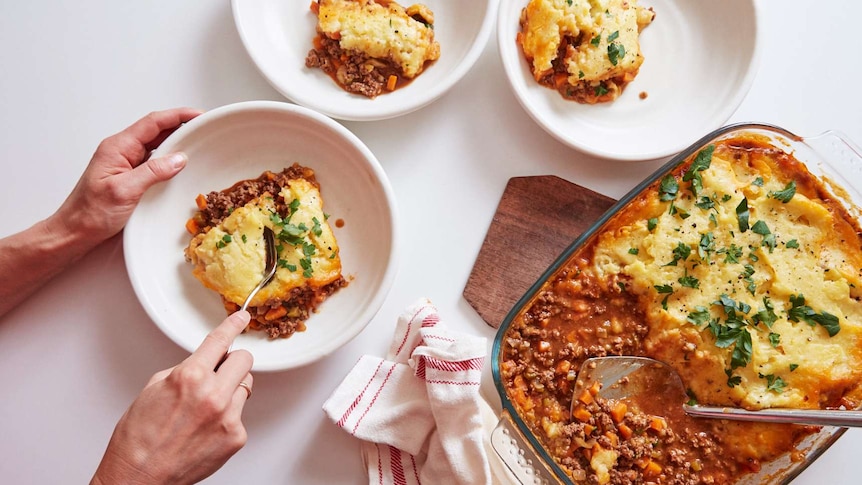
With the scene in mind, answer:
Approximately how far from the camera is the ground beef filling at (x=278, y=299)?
9.16 feet

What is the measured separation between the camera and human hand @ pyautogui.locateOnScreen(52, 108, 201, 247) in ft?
8.70

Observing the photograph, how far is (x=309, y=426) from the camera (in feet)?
9.68

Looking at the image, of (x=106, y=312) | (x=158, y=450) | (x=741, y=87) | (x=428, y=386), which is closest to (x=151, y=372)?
(x=106, y=312)

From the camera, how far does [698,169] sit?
2719 mm

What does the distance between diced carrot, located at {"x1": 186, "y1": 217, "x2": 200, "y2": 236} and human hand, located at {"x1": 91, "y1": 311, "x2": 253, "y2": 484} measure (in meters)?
0.68

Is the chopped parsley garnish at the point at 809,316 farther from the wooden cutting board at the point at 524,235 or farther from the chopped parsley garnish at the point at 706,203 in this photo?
the wooden cutting board at the point at 524,235

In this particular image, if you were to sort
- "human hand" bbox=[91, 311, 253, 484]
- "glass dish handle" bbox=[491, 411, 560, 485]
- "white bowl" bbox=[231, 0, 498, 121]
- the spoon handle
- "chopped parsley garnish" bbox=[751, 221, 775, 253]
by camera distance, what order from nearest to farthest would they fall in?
"human hand" bbox=[91, 311, 253, 484] → the spoon handle → "glass dish handle" bbox=[491, 411, 560, 485] → "chopped parsley garnish" bbox=[751, 221, 775, 253] → "white bowl" bbox=[231, 0, 498, 121]

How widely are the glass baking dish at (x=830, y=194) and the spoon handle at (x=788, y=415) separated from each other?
0.24 meters

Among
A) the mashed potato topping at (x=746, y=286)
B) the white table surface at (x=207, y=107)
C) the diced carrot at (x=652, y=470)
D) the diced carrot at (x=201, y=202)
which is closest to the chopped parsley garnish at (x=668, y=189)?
the mashed potato topping at (x=746, y=286)

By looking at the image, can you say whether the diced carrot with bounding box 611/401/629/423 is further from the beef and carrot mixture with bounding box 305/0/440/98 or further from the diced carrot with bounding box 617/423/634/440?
the beef and carrot mixture with bounding box 305/0/440/98

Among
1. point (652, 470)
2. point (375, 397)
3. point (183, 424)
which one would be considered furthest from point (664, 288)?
point (183, 424)

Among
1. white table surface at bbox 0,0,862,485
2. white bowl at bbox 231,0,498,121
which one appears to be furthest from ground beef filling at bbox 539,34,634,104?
white bowl at bbox 231,0,498,121

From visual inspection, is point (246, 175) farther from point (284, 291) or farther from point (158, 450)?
point (158, 450)

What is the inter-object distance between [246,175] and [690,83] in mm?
2135
